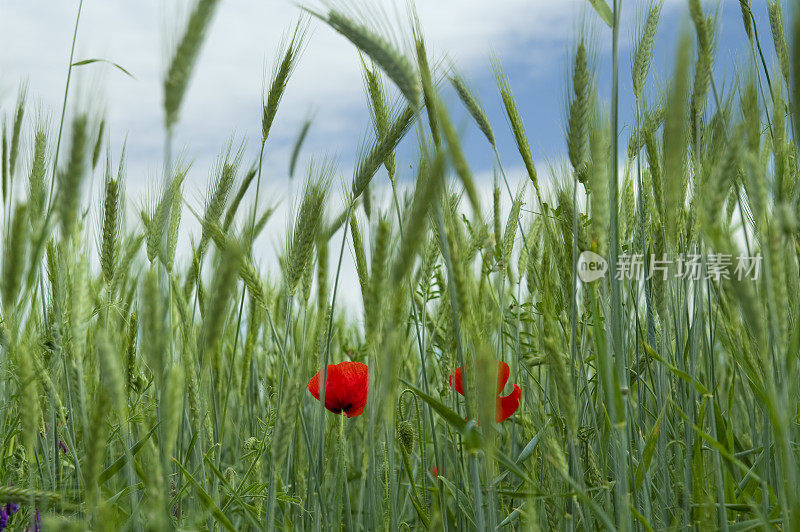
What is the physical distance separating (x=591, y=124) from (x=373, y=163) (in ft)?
0.97

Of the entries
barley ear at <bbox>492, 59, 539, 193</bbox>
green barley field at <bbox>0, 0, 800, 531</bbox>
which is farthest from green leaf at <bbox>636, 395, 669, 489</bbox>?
barley ear at <bbox>492, 59, 539, 193</bbox>

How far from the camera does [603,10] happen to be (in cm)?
91

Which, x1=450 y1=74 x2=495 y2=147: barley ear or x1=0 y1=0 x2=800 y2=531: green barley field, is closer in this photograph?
x1=0 y1=0 x2=800 y2=531: green barley field

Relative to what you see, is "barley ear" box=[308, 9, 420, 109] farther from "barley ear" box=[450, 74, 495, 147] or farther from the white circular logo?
"barley ear" box=[450, 74, 495, 147]

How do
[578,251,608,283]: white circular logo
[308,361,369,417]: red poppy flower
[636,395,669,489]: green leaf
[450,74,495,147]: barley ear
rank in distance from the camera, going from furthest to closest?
[308,361,369,417]: red poppy flower, [450,74,495,147]: barley ear, [636,395,669,489]: green leaf, [578,251,608,283]: white circular logo

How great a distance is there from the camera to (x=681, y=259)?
1046mm

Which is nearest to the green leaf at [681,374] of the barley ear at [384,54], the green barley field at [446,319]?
the green barley field at [446,319]

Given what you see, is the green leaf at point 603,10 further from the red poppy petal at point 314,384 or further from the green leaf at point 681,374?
the red poppy petal at point 314,384

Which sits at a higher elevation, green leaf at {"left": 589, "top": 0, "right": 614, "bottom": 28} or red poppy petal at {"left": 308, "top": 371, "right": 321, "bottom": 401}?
green leaf at {"left": 589, "top": 0, "right": 614, "bottom": 28}

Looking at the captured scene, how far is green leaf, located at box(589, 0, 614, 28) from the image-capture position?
90 centimetres

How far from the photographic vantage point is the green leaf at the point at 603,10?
900 millimetres

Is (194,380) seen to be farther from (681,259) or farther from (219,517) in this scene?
(681,259)

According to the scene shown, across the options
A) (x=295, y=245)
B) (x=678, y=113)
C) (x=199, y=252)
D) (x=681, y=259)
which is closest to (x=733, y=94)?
(x=681, y=259)

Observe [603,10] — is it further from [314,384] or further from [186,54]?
[314,384]
